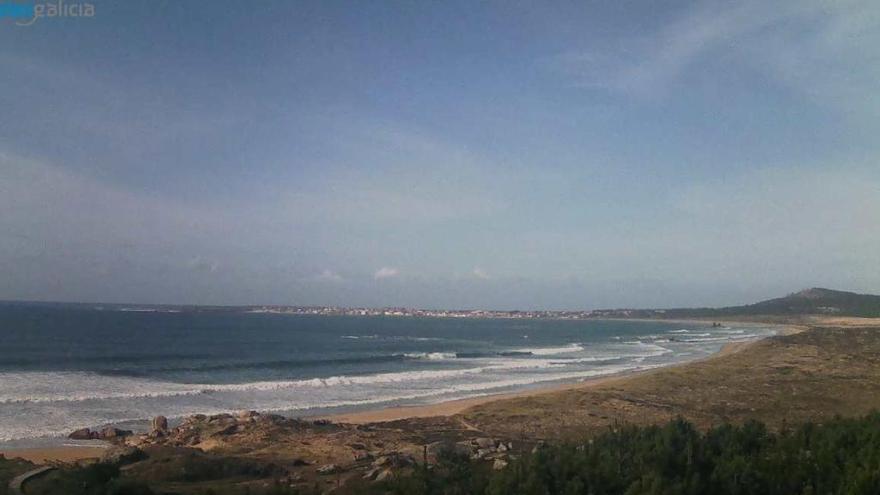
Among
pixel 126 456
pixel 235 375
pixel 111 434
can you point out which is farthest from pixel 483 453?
pixel 235 375

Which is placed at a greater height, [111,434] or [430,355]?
[111,434]

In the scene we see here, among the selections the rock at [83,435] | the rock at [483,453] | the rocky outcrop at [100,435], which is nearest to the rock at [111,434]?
the rocky outcrop at [100,435]

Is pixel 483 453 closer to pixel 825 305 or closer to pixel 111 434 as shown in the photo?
pixel 111 434

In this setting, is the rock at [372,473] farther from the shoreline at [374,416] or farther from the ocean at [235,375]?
the ocean at [235,375]

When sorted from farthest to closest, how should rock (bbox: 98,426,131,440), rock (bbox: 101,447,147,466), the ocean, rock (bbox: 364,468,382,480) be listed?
the ocean < rock (bbox: 98,426,131,440) < rock (bbox: 101,447,147,466) < rock (bbox: 364,468,382,480)

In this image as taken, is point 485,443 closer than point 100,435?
Yes

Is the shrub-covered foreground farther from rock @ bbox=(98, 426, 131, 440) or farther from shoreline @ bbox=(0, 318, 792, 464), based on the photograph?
rock @ bbox=(98, 426, 131, 440)

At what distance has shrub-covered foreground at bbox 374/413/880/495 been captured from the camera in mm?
7133

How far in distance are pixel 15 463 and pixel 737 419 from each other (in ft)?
60.9

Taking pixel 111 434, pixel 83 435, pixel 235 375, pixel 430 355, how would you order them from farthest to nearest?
pixel 430 355
pixel 235 375
pixel 83 435
pixel 111 434

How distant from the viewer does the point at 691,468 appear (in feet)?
25.9

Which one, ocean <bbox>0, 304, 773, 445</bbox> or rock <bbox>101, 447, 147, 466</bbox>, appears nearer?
rock <bbox>101, 447, 147, 466</bbox>

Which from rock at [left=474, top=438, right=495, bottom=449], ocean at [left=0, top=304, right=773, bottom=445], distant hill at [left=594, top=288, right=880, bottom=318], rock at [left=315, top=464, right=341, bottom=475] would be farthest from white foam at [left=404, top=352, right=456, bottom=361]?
distant hill at [left=594, top=288, right=880, bottom=318]

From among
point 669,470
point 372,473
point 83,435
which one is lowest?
point 83,435
